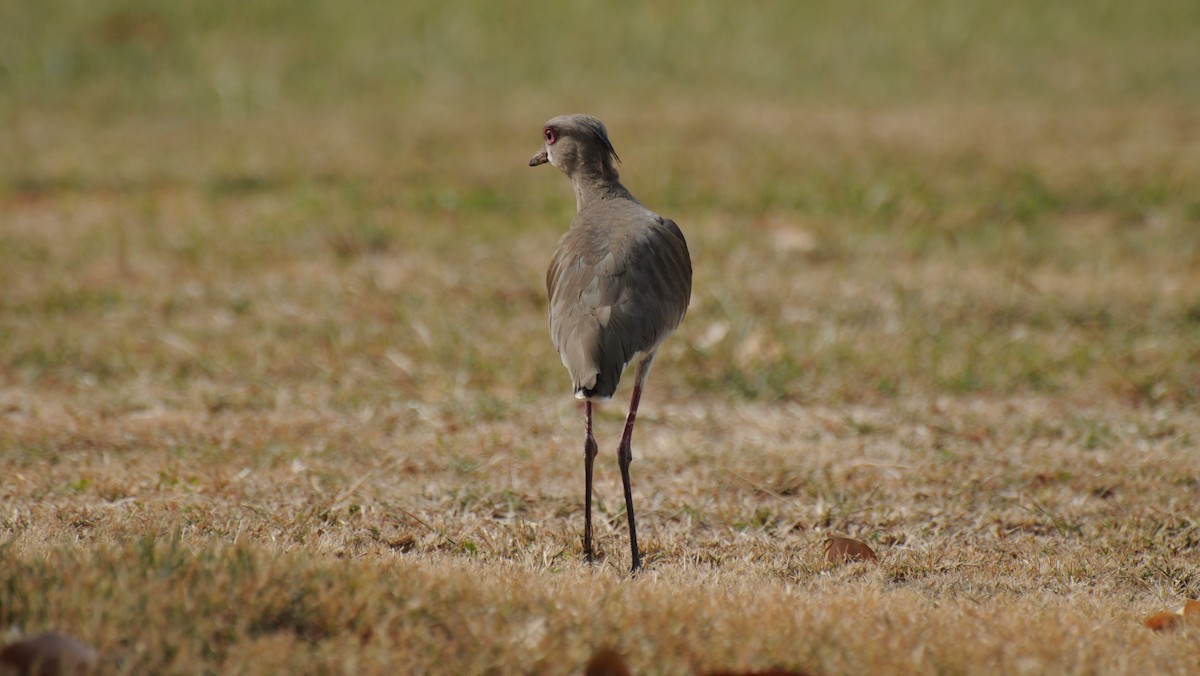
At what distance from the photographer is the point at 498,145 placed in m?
11.0

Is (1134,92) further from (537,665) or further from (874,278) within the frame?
(537,665)

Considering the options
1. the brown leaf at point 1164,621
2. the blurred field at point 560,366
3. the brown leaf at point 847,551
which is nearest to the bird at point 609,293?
the blurred field at point 560,366

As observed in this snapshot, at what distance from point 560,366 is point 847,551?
104 inches

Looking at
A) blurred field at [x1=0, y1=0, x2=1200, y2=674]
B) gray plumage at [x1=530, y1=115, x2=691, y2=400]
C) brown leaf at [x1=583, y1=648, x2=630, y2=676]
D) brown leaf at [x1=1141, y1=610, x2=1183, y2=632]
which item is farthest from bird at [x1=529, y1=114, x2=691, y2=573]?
brown leaf at [x1=1141, y1=610, x2=1183, y2=632]

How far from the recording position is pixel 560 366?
6781 mm

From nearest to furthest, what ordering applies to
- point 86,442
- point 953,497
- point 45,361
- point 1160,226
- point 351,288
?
point 953,497
point 86,442
point 45,361
point 351,288
point 1160,226

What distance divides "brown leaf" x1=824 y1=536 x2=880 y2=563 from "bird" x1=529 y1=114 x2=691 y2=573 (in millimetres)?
674

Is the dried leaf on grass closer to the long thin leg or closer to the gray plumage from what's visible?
the long thin leg

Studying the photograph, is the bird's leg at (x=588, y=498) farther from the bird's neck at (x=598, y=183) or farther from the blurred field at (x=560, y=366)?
the bird's neck at (x=598, y=183)

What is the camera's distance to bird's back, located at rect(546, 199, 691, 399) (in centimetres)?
420

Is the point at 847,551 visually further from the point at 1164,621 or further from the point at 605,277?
the point at 605,277

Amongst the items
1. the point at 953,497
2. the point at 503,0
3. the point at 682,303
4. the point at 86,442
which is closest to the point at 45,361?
the point at 86,442

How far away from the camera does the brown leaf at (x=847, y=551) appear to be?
443 cm

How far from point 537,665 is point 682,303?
1918 millimetres
